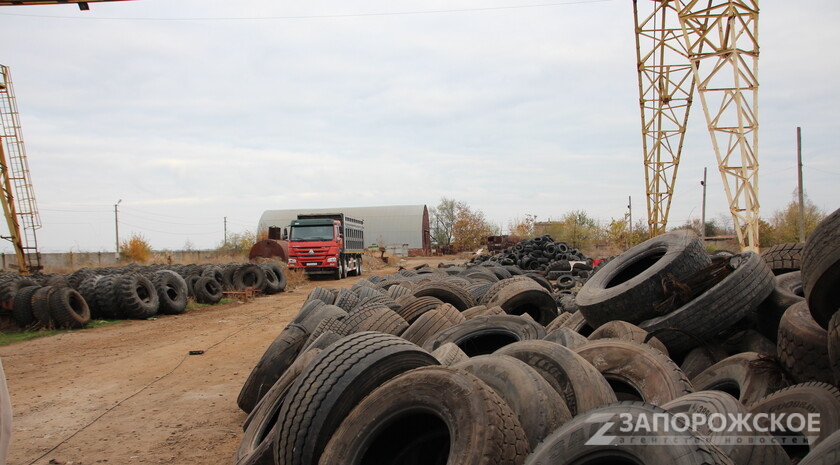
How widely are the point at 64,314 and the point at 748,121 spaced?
21441 millimetres

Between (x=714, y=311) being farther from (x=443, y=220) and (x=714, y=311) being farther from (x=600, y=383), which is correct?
(x=443, y=220)

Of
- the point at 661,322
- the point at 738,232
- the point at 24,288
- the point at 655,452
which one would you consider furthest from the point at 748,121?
the point at 24,288

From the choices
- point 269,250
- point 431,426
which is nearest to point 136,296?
point 431,426

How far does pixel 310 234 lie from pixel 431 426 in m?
22.5

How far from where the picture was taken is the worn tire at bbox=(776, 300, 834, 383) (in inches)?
135

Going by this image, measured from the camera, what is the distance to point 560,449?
210 centimetres

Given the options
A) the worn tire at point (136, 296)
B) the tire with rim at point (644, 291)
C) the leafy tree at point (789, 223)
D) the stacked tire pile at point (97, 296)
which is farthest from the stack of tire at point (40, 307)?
the leafy tree at point (789, 223)

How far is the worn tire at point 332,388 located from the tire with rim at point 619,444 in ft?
3.92

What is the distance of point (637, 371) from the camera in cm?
356

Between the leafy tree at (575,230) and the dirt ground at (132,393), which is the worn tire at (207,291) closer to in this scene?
the dirt ground at (132,393)

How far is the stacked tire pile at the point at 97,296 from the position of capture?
1196 cm

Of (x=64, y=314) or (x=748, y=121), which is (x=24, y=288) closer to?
(x=64, y=314)

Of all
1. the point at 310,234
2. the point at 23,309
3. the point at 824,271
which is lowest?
the point at 23,309

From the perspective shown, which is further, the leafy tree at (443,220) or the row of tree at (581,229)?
the leafy tree at (443,220)
